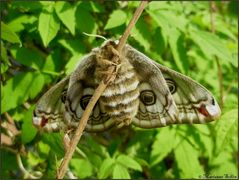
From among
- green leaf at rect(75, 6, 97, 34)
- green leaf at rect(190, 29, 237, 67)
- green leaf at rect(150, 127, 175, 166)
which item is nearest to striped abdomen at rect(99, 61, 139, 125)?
green leaf at rect(75, 6, 97, 34)

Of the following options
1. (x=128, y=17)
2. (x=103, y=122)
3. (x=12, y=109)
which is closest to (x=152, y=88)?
(x=103, y=122)

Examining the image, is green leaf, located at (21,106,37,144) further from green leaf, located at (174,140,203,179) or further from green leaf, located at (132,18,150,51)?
green leaf, located at (174,140,203,179)

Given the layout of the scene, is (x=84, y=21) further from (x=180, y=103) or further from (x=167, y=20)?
(x=180, y=103)

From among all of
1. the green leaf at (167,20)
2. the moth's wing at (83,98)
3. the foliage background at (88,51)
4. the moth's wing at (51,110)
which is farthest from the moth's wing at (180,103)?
the green leaf at (167,20)

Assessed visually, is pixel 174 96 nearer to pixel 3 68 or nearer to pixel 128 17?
pixel 128 17

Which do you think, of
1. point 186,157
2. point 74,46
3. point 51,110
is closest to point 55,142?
point 51,110

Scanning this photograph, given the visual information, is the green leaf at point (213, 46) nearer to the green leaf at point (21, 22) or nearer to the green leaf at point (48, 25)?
the green leaf at point (48, 25)
